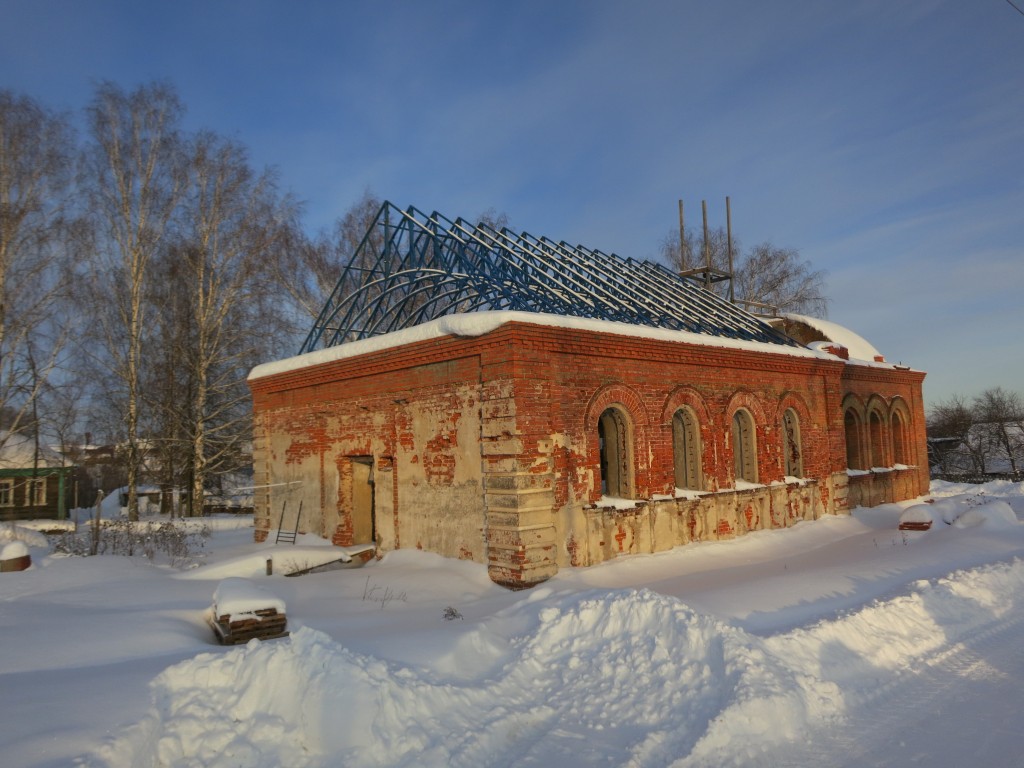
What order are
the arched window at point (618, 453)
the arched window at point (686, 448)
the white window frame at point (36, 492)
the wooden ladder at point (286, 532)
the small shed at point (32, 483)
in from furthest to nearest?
1. the white window frame at point (36, 492)
2. the small shed at point (32, 483)
3. the wooden ladder at point (286, 532)
4. the arched window at point (686, 448)
5. the arched window at point (618, 453)

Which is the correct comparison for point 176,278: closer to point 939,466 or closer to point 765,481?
point 765,481

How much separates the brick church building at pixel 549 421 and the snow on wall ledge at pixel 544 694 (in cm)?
318

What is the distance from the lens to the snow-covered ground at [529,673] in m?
4.70

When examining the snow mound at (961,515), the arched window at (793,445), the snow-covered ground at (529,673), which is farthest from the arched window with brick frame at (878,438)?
the snow-covered ground at (529,673)

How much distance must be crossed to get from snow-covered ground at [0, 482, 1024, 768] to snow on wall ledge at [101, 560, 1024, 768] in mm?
17

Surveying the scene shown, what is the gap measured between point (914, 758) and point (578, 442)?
20.4 feet

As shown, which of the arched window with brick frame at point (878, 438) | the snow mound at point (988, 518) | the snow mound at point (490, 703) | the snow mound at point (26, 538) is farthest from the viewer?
the arched window with brick frame at point (878, 438)

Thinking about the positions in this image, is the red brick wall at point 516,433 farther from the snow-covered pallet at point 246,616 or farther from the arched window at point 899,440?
the arched window at point 899,440

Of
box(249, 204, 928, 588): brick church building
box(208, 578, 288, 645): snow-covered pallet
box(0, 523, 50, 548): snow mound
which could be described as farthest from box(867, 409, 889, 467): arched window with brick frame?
box(0, 523, 50, 548): snow mound

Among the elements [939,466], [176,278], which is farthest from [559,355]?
[939,466]

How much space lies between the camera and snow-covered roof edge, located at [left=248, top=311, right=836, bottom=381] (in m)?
9.80

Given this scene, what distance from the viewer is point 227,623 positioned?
23.5 ft

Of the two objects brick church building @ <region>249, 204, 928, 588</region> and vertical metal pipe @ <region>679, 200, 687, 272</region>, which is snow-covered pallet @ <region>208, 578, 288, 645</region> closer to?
brick church building @ <region>249, 204, 928, 588</region>

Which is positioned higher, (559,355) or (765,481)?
(559,355)
